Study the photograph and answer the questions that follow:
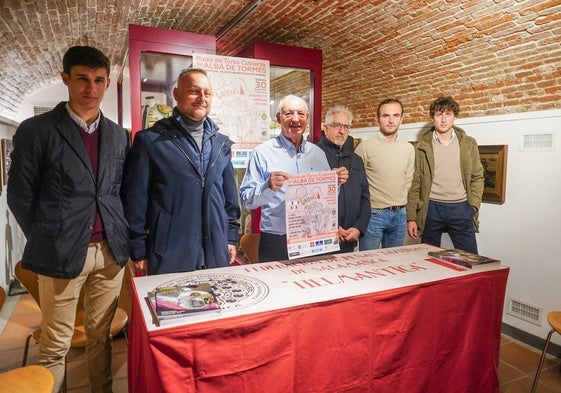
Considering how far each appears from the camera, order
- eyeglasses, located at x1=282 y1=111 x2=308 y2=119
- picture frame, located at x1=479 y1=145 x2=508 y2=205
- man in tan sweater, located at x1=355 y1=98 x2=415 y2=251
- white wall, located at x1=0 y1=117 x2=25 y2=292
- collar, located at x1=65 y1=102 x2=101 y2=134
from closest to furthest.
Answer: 1. collar, located at x1=65 y1=102 x2=101 y2=134
2. eyeglasses, located at x1=282 y1=111 x2=308 y2=119
3. man in tan sweater, located at x1=355 y1=98 x2=415 y2=251
4. picture frame, located at x1=479 y1=145 x2=508 y2=205
5. white wall, located at x1=0 y1=117 x2=25 y2=292

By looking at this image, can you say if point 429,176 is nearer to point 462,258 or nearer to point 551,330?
point 462,258

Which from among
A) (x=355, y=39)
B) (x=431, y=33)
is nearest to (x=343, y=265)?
(x=431, y=33)

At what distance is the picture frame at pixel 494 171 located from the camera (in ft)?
12.3

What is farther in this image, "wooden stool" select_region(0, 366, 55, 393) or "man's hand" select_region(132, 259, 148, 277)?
"man's hand" select_region(132, 259, 148, 277)

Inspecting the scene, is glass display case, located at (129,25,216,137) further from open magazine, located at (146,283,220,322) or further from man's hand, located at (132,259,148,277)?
open magazine, located at (146,283,220,322)

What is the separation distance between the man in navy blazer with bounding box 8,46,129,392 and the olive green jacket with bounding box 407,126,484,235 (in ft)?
8.50

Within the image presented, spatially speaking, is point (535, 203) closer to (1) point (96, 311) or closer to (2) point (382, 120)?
(2) point (382, 120)

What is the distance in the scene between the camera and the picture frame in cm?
376

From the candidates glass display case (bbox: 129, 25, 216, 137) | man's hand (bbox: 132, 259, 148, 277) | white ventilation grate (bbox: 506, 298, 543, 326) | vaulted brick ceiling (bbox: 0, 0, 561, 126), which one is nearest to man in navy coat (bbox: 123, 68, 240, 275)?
man's hand (bbox: 132, 259, 148, 277)

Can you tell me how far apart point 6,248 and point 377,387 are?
437 cm

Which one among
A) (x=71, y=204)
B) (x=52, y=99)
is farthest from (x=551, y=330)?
(x=52, y=99)

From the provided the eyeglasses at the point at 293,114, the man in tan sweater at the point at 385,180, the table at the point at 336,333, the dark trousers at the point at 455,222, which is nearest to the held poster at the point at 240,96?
the man in tan sweater at the point at 385,180

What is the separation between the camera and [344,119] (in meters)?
2.97

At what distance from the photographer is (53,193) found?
197 cm
